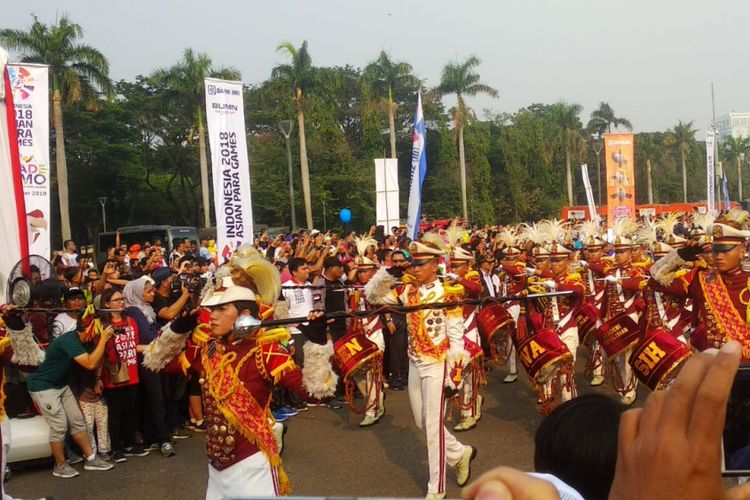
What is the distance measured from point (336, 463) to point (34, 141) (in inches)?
293

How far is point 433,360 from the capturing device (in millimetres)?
6109

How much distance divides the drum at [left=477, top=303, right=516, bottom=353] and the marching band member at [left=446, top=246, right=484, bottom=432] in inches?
3.8

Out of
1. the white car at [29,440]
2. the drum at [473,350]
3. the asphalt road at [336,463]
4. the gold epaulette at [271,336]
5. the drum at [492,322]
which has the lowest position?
the asphalt road at [336,463]

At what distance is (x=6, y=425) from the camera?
5863 millimetres

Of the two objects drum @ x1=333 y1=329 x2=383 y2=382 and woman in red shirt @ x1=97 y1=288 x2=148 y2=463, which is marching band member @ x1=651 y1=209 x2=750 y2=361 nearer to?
drum @ x1=333 y1=329 x2=383 y2=382

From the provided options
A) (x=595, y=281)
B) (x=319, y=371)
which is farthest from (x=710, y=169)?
(x=319, y=371)

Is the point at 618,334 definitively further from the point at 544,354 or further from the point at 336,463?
the point at 336,463

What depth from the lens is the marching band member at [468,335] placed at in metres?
7.83

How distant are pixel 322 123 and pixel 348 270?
1267 inches

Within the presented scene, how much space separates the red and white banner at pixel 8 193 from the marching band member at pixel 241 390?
3135 millimetres

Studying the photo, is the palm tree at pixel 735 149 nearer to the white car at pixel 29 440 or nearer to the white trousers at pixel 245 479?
the white car at pixel 29 440

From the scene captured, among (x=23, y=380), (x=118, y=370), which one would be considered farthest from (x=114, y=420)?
(x=23, y=380)

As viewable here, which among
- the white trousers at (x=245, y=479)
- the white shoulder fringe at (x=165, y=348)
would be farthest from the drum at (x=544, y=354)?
the white shoulder fringe at (x=165, y=348)

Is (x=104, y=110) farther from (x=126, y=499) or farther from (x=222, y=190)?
(x=126, y=499)
